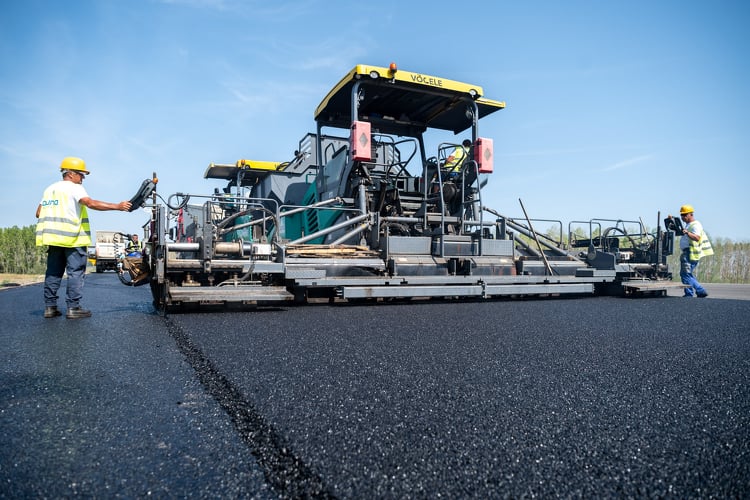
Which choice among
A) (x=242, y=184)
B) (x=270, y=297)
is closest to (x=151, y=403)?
(x=270, y=297)

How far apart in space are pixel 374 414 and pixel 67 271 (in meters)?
3.78

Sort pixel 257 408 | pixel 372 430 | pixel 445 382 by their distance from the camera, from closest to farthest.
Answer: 1. pixel 372 430
2. pixel 257 408
3. pixel 445 382

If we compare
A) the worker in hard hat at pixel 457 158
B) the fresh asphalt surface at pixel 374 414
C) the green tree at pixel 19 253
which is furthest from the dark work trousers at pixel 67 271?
the green tree at pixel 19 253

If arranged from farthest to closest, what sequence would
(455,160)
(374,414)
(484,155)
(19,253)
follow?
(19,253), (455,160), (484,155), (374,414)

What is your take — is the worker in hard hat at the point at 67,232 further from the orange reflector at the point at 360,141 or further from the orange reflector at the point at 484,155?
the orange reflector at the point at 484,155

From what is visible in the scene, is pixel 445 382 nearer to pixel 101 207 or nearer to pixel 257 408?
pixel 257 408

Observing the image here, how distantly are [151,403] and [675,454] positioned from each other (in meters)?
1.76

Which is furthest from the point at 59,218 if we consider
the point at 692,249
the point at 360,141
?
the point at 692,249

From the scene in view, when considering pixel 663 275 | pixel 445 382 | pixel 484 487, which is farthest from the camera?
pixel 663 275

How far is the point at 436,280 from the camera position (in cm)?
497

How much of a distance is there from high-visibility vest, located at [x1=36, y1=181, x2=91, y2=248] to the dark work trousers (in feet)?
0.32

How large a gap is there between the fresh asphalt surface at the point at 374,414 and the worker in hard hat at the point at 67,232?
3.67ft

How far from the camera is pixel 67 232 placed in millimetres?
4031

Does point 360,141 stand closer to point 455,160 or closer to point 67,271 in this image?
point 455,160
